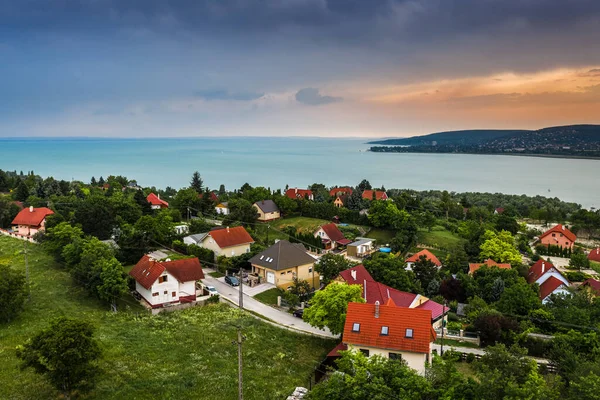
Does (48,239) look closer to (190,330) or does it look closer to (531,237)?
(190,330)

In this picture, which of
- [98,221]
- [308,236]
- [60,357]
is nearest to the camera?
[60,357]

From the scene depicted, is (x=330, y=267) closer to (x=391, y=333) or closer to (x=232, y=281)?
(x=232, y=281)

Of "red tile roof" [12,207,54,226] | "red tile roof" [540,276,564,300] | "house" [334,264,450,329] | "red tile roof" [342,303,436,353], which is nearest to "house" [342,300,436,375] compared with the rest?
"red tile roof" [342,303,436,353]

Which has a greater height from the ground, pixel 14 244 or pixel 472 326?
pixel 14 244

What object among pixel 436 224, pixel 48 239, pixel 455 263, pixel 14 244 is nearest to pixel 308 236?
pixel 455 263

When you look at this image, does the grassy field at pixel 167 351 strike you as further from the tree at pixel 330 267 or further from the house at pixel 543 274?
the house at pixel 543 274

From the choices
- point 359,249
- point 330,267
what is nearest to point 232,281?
point 330,267

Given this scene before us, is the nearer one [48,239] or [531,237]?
[48,239]
